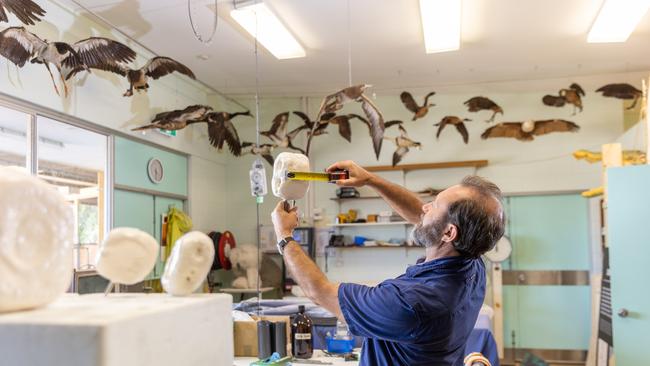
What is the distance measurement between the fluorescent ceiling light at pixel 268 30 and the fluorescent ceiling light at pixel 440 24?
1177mm

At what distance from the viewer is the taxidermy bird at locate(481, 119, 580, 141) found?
6199 mm

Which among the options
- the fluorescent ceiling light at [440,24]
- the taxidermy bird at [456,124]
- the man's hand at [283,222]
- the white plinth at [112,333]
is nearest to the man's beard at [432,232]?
the man's hand at [283,222]

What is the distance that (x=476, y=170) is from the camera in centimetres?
673

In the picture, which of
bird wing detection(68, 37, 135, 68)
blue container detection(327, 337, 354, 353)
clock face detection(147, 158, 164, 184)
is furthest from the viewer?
clock face detection(147, 158, 164, 184)

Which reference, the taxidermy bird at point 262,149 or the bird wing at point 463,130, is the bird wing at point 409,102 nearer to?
the bird wing at point 463,130

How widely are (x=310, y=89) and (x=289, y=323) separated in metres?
3.98

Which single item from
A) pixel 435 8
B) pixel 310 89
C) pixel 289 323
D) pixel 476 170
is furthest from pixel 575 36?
pixel 289 323

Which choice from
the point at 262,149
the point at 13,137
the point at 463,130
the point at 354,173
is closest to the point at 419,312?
the point at 354,173

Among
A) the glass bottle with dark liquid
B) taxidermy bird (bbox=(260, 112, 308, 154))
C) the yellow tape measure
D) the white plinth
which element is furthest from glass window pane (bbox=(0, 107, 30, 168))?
the white plinth

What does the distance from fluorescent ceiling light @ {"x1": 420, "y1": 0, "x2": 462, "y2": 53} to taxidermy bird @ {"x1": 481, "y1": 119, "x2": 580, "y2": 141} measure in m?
1.79

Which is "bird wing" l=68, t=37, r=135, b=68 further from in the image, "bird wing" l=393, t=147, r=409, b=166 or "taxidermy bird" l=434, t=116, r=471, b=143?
"taxidermy bird" l=434, t=116, r=471, b=143

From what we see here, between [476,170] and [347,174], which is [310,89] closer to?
[476,170]

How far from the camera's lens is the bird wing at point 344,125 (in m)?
6.22

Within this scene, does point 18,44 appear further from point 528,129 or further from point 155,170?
point 528,129
